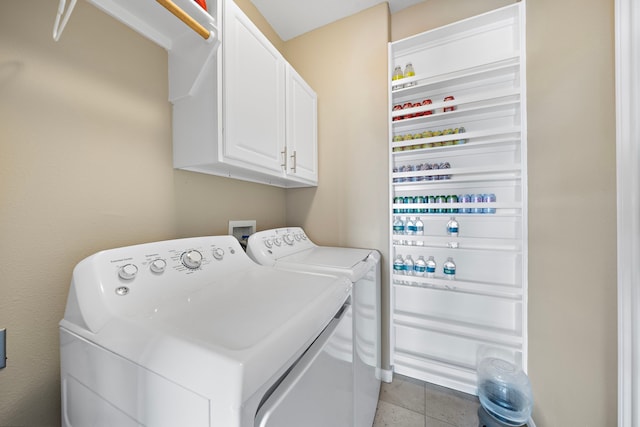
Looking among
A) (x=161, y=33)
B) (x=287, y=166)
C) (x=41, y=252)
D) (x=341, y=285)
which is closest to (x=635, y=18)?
(x=341, y=285)

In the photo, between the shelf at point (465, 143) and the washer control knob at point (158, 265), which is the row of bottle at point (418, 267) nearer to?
the shelf at point (465, 143)

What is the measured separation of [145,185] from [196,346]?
2.89ft

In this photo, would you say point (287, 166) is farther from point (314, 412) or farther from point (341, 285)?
point (314, 412)

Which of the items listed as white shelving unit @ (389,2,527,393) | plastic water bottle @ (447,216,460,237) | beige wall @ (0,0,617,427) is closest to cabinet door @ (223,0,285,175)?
beige wall @ (0,0,617,427)

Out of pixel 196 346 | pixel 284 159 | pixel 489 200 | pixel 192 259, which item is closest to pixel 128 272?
pixel 192 259

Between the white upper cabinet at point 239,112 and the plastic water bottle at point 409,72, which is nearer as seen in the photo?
the white upper cabinet at point 239,112

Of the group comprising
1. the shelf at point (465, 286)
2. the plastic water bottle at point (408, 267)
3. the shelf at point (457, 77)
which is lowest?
the shelf at point (465, 286)

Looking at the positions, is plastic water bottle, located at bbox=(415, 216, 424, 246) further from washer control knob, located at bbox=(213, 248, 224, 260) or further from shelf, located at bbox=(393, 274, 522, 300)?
washer control knob, located at bbox=(213, 248, 224, 260)

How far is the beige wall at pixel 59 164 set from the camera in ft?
2.23

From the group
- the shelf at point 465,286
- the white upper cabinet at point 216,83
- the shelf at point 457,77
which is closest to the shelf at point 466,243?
the shelf at point 465,286

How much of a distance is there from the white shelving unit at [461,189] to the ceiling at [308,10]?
40 centimetres

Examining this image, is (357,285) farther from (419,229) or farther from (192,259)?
(419,229)

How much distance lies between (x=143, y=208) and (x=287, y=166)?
0.81 metres

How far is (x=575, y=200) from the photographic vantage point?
998 millimetres
